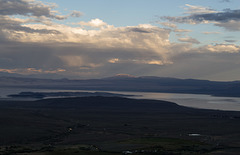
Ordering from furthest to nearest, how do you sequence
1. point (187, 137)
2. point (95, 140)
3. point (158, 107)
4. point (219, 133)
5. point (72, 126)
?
point (158, 107) → point (72, 126) → point (219, 133) → point (187, 137) → point (95, 140)

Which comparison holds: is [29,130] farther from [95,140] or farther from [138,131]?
[138,131]

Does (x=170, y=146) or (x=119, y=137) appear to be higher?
(x=170, y=146)

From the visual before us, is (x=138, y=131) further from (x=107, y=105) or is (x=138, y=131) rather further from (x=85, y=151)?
(x=107, y=105)

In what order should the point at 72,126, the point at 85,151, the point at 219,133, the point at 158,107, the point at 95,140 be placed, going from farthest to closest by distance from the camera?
the point at 158,107 < the point at 72,126 < the point at 219,133 < the point at 95,140 < the point at 85,151

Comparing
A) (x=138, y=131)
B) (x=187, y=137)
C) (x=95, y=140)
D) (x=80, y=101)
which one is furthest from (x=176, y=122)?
(x=80, y=101)

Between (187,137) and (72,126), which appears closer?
(187,137)

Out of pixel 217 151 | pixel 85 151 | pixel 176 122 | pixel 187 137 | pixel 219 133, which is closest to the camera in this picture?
pixel 85 151

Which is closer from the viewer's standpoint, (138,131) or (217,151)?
(217,151)

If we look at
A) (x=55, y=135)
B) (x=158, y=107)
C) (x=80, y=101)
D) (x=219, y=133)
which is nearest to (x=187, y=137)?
(x=219, y=133)

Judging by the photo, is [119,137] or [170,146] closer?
[170,146]
